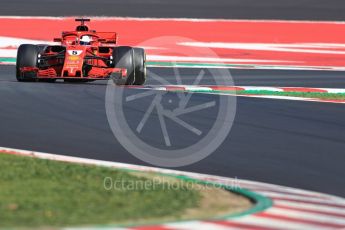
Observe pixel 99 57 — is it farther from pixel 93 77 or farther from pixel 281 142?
pixel 281 142

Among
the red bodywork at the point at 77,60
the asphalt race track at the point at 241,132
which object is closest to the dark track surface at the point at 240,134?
the asphalt race track at the point at 241,132

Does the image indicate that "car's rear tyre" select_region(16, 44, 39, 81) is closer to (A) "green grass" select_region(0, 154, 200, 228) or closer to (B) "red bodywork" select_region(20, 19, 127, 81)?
(B) "red bodywork" select_region(20, 19, 127, 81)

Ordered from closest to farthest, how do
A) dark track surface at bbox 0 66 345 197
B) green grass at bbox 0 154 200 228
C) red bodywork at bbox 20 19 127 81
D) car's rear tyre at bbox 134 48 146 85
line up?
green grass at bbox 0 154 200 228, dark track surface at bbox 0 66 345 197, red bodywork at bbox 20 19 127 81, car's rear tyre at bbox 134 48 146 85

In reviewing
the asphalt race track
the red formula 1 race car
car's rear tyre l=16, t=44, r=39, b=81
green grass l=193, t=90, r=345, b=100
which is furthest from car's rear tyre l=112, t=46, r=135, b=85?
green grass l=193, t=90, r=345, b=100

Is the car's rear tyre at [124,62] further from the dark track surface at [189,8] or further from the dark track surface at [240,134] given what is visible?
the dark track surface at [189,8]

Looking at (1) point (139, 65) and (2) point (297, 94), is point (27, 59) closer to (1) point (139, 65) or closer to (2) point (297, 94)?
(1) point (139, 65)

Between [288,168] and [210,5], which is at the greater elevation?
[210,5]

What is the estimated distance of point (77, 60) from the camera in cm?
2402

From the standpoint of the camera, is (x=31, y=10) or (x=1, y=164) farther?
(x=31, y=10)

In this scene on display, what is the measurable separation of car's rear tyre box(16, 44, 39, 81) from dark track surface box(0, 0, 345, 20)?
107 ft

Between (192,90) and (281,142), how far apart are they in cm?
944

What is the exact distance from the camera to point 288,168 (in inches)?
482

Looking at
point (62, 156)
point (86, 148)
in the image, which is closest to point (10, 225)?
point (62, 156)

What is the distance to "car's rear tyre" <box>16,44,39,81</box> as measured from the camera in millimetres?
24281
